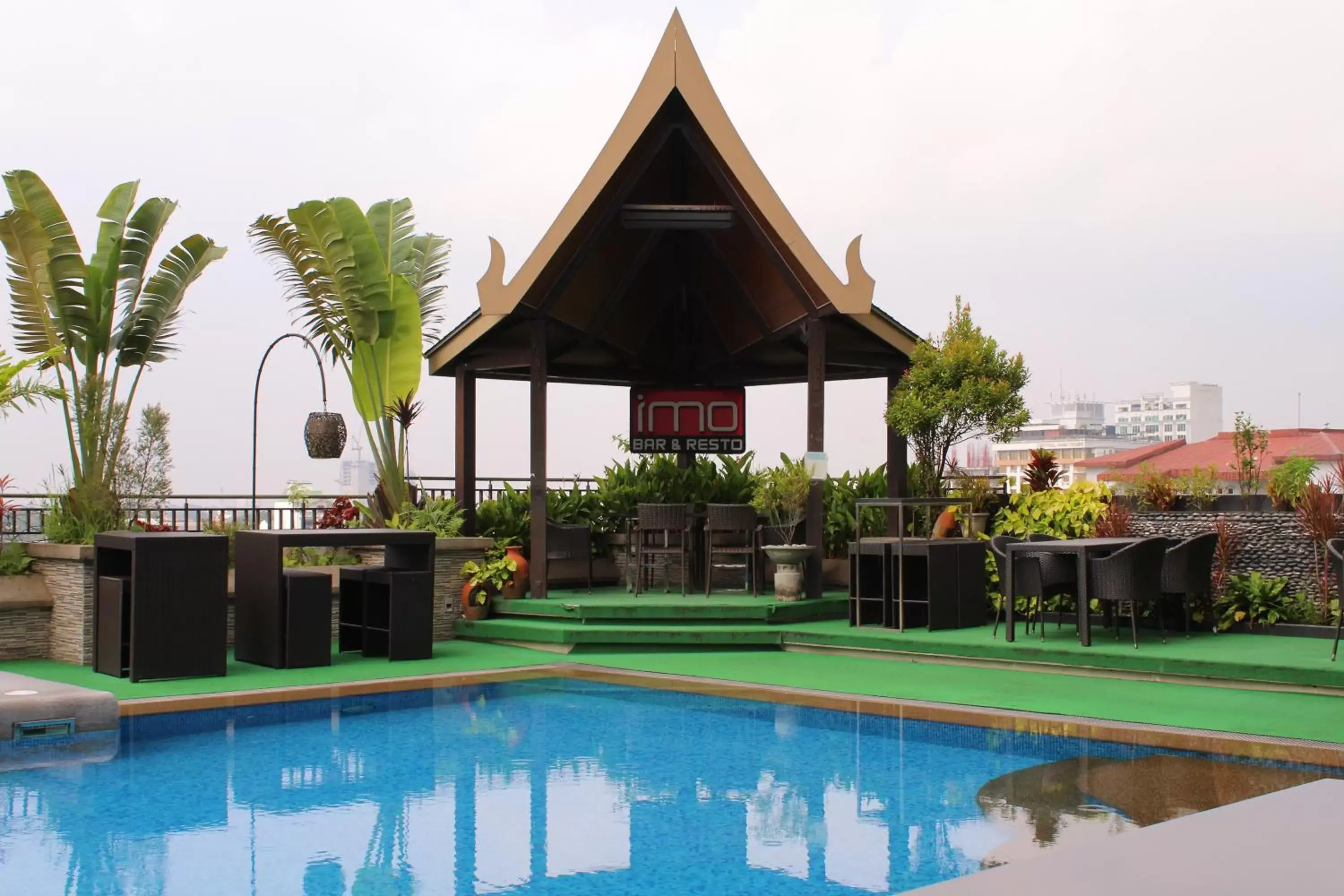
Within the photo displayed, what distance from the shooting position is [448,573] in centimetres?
1191

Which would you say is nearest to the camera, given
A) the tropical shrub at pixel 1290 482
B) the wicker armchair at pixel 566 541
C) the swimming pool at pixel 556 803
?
the swimming pool at pixel 556 803

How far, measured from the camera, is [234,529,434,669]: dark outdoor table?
32.0 feet

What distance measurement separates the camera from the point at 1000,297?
18.1m

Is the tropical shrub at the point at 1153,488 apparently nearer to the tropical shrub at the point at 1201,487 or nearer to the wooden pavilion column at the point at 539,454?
the tropical shrub at the point at 1201,487

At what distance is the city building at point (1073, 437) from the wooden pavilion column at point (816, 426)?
4143 cm

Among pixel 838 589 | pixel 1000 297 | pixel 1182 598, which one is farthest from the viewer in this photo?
pixel 1000 297

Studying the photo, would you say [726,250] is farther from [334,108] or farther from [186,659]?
[186,659]

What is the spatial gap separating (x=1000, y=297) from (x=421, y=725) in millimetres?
12802

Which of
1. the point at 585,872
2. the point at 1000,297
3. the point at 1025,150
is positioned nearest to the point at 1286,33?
the point at 1025,150

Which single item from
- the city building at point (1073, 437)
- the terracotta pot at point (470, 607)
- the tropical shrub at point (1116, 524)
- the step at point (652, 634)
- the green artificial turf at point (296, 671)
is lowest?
the green artificial turf at point (296, 671)

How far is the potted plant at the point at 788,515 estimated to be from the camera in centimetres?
1166

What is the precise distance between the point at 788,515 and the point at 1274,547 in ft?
14.1

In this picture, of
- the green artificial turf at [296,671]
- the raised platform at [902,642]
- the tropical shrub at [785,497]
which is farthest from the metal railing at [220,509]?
the tropical shrub at [785,497]

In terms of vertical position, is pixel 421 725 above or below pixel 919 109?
below
